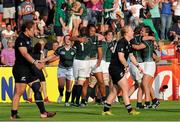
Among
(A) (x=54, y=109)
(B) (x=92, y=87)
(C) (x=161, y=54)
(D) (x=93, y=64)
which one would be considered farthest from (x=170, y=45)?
(A) (x=54, y=109)

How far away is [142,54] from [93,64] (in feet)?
8.16

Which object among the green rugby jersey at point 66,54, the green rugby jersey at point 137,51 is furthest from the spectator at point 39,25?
the green rugby jersey at point 137,51

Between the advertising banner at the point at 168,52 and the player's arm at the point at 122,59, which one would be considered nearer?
the player's arm at the point at 122,59

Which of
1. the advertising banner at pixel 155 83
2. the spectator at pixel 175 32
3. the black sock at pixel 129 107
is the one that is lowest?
the advertising banner at pixel 155 83

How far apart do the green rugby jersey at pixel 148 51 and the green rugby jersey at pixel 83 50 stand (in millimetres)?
2287

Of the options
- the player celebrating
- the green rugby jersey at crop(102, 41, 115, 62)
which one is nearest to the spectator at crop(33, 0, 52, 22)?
the green rugby jersey at crop(102, 41, 115, 62)

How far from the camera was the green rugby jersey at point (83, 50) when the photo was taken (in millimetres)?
26781

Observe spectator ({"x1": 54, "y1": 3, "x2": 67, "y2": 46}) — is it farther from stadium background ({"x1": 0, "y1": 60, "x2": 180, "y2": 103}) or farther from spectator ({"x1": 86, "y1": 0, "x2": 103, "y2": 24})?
stadium background ({"x1": 0, "y1": 60, "x2": 180, "y2": 103})

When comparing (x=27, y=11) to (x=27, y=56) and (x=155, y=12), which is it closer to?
(x=155, y=12)

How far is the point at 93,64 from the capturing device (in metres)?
27.3

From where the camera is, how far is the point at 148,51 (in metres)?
25.2

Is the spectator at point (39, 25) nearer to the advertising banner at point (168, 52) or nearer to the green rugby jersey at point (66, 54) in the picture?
the advertising banner at point (168, 52)

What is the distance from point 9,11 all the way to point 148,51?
498 inches

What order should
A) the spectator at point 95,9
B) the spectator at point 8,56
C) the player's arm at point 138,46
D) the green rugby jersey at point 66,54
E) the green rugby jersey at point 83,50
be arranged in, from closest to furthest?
the player's arm at point 138,46, the green rugby jersey at point 83,50, the green rugby jersey at point 66,54, the spectator at point 8,56, the spectator at point 95,9
